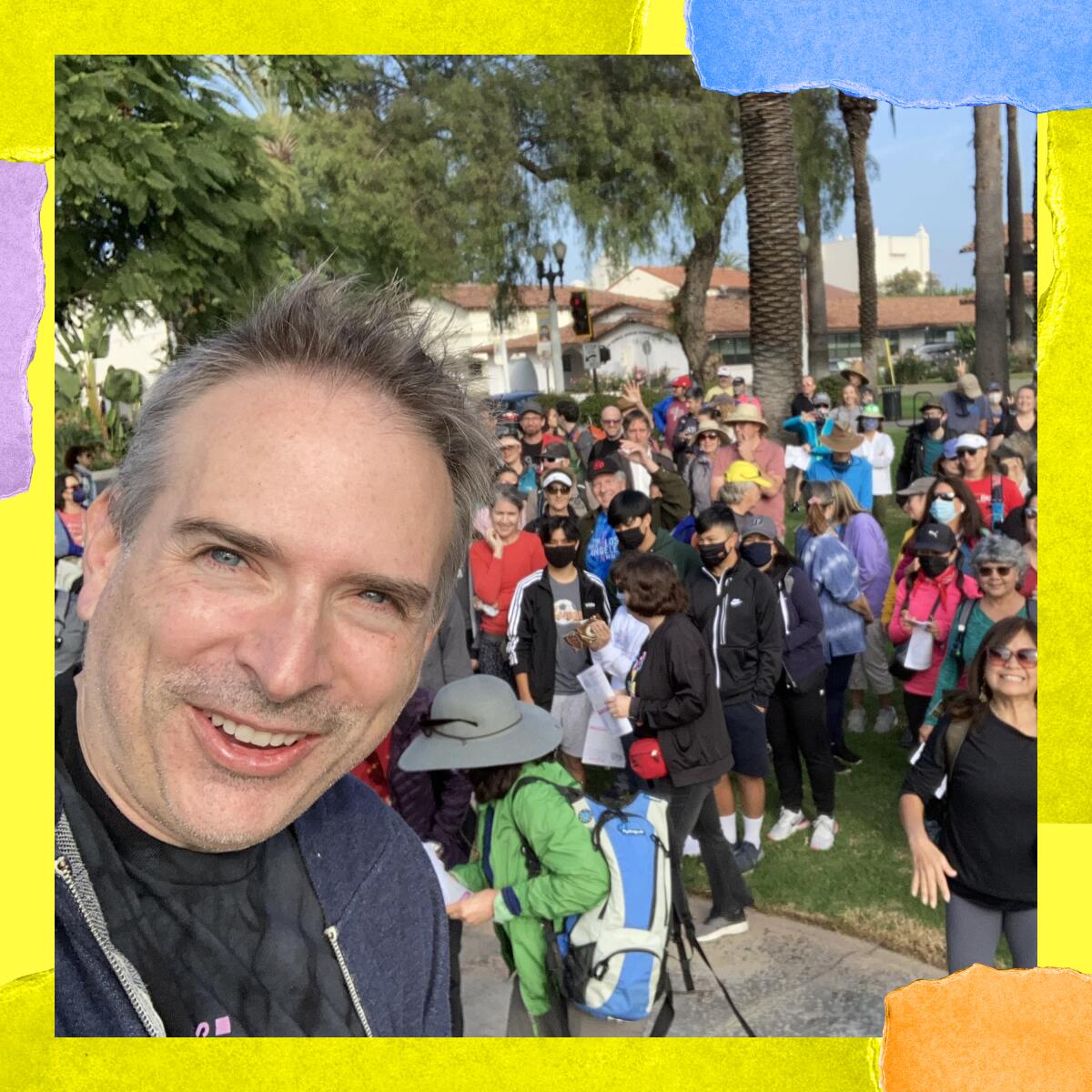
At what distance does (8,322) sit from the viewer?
234 cm

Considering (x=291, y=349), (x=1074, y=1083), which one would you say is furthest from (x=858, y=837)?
(x=291, y=349)

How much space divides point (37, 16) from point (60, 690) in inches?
64.4

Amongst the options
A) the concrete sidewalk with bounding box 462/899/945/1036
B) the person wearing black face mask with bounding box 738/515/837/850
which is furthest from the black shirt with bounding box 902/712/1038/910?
the person wearing black face mask with bounding box 738/515/837/850

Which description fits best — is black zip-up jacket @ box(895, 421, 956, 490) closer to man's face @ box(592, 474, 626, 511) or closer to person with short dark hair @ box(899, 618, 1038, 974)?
man's face @ box(592, 474, 626, 511)

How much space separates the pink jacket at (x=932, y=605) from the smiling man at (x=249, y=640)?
6.57 ft

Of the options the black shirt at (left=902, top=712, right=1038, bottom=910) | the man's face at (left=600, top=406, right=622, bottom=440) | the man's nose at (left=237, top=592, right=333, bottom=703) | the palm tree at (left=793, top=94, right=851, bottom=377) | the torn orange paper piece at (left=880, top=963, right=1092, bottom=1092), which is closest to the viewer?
the man's nose at (left=237, top=592, right=333, bottom=703)

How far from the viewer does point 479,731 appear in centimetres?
282

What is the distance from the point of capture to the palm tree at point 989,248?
249cm

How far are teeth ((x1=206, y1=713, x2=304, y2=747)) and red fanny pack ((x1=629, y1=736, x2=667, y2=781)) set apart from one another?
2195mm

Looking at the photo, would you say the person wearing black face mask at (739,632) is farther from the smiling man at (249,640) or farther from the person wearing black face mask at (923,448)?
the smiling man at (249,640)

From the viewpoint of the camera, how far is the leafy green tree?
247cm

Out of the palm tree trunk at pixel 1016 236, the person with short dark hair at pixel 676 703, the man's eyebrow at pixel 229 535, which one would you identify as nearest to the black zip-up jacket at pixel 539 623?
the person with short dark hair at pixel 676 703

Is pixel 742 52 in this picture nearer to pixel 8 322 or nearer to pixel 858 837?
pixel 8 322

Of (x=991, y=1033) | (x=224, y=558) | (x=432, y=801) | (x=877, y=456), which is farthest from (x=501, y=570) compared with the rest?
(x=224, y=558)
